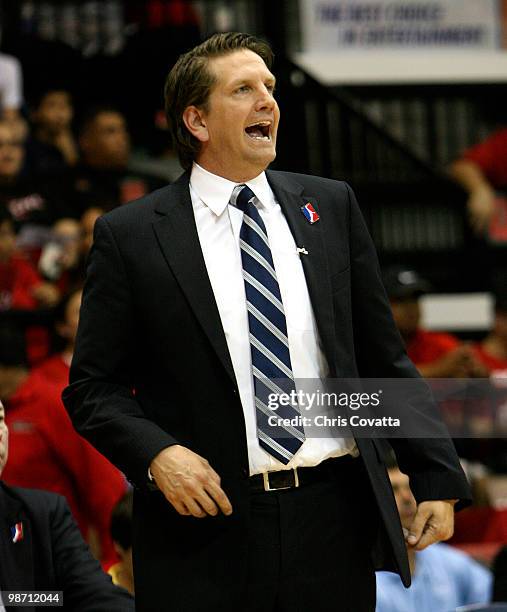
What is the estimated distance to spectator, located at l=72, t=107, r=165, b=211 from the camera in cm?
712

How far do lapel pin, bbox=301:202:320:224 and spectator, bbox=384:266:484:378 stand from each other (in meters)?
3.44

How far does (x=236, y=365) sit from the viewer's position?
101 inches

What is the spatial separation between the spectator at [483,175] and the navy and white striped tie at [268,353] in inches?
220

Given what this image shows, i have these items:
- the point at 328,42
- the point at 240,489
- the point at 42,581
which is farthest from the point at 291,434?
the point at 328,42

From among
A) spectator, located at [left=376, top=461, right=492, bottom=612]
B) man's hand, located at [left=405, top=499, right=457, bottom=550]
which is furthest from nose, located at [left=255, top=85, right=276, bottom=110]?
spectator, located at [left=376, top=461, right=492, bottom=612]

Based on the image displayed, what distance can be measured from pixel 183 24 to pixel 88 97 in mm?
792

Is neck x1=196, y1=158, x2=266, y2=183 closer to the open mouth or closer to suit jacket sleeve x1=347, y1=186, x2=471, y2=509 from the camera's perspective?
the open mouth

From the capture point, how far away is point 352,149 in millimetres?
7141

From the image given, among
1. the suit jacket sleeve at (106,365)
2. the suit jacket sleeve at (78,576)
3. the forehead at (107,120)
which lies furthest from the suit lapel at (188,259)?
the forehead at (107,120)

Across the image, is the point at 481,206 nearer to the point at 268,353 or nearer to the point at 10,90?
the point at 10,90

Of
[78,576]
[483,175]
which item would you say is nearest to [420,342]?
[483,175]

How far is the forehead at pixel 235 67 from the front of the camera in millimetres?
2646

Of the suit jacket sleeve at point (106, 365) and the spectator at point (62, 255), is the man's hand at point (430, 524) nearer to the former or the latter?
the suit jacket sleeve at point (106, 365)

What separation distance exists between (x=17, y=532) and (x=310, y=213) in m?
1.05
